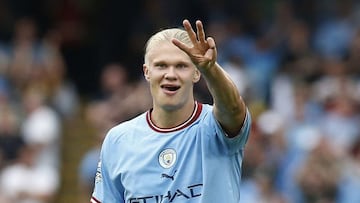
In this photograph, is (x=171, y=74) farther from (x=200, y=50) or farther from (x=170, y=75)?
(x=200, y=50)

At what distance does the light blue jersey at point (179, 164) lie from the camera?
6.22 m

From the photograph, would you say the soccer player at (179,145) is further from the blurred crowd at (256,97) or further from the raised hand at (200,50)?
the blurred crowd at (256,97)

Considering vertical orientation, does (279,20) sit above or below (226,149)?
above

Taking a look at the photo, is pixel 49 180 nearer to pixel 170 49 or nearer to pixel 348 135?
pixel 348 135

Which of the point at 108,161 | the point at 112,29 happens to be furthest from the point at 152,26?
the point at 108,161

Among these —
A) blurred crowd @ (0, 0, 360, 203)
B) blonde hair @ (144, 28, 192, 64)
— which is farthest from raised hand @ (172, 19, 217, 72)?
blurred crowd @ (0, 0, 360, 203)

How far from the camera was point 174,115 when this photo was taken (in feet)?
21.0

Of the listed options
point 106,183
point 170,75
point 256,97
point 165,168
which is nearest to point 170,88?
point 170,75

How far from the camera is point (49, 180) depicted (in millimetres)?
14562

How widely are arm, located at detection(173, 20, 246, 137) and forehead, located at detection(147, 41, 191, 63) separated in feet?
0.71

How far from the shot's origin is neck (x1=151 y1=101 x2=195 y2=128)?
20.9 ft

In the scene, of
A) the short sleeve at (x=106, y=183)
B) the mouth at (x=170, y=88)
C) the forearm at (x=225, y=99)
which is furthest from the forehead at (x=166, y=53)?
the short sleeve at (x=106, y=183)

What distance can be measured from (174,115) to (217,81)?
0.54 metres

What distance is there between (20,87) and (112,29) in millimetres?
2436
